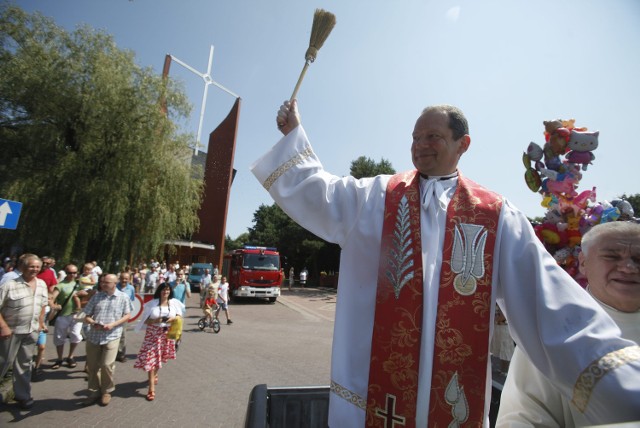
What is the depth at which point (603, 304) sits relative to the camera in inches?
67.6

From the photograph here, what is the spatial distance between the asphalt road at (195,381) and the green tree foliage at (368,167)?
62.4 ft

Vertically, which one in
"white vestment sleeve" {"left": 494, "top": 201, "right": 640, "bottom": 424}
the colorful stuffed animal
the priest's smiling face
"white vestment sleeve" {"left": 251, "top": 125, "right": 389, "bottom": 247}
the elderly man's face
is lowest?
"white vestment sleeve" {"left": 494, "top": 201, "right": 640, "bottom": 424}

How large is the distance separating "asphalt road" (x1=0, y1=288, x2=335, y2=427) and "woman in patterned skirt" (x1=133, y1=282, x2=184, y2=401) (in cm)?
46

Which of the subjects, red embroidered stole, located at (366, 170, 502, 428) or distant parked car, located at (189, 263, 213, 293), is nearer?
red embroidered stole, located at (366, 170, 502, 428)

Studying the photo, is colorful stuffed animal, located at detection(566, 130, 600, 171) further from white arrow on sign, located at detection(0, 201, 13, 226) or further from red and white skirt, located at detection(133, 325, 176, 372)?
white arrow on sign, located at detection(0, 201, 13, 226)

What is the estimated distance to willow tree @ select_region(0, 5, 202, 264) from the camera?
12664mm

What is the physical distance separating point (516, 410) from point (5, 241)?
734 inches

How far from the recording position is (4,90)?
40.1 ft

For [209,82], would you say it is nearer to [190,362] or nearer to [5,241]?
[5,241]

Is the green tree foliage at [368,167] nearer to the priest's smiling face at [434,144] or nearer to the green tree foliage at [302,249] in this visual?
the green tree foliage at [302,249]

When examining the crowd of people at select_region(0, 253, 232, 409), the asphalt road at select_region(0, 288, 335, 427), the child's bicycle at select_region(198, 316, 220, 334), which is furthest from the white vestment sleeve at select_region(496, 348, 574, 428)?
the child's bicycle at select_region(198, 316, 220, 334)

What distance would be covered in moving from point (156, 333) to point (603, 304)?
6.39m

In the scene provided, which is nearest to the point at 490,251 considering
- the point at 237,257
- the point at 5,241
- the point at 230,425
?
the point at 230,425

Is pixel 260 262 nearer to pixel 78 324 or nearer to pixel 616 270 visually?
pixel 78 324
